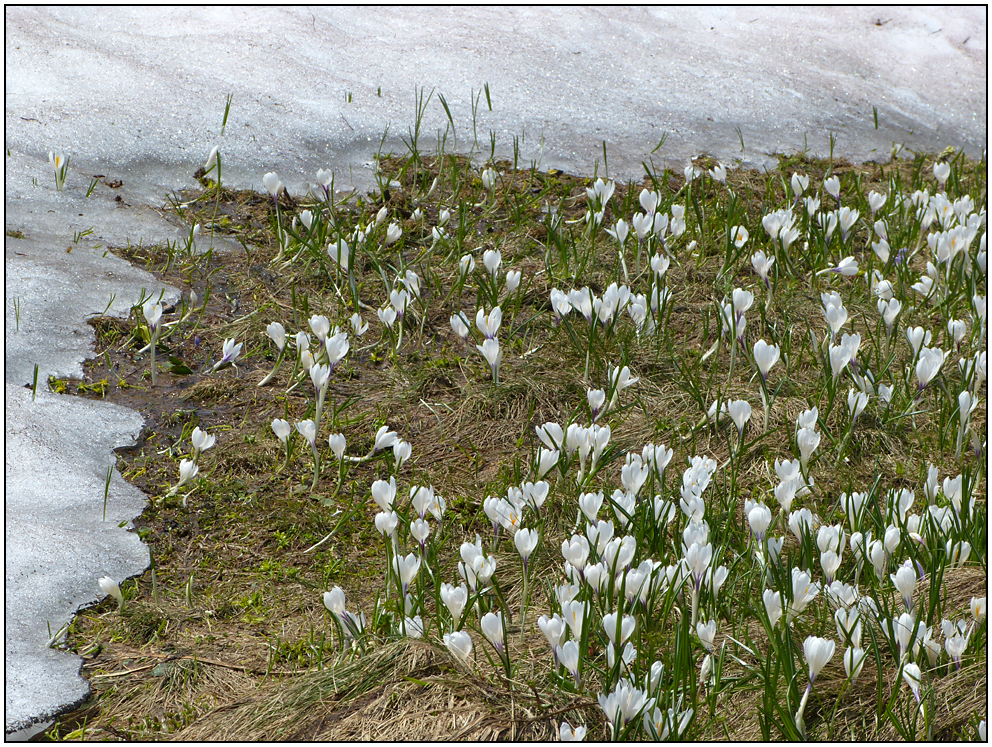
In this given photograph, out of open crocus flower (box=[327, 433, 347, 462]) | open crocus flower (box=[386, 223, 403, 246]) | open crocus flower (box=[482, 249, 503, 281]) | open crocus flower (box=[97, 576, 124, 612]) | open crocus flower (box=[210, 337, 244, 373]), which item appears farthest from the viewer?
open crocus flower (box=[386, 223, 403, 246])

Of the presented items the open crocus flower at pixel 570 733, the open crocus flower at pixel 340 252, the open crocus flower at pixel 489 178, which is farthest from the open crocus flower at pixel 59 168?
the open crocus flower at pixel 570 733

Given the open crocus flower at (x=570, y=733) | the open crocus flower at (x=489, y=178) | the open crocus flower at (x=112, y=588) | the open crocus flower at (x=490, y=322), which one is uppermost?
the open crocus flower at (x=489, y=178)

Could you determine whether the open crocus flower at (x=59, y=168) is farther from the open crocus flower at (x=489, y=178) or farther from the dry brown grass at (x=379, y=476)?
the open crocus flower at (x=489, y=178)

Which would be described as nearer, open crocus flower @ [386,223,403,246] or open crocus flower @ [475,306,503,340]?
open crocus flower @ [475,306,503,340]

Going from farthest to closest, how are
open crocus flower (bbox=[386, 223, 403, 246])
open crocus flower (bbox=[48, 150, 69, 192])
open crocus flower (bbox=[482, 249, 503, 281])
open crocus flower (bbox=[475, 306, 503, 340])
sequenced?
open crocus flower (bbox=[48, 150, 69, 192]) < open crocus flower (bbox=[386, 223, 403, 246]) < open crocus flower (bbox=[482, 249, 503, 281]) < open crocus flower (bbox=[475, 306, 503, 340])

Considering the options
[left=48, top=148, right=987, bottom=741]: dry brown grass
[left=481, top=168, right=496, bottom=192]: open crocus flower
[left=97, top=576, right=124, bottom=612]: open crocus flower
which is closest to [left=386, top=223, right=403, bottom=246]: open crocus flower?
[left=48, top=148, right=987, bottom=741]: dry brown grass

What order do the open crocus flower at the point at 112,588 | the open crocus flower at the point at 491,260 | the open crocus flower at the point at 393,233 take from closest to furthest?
the open crocus flower at the point at 112,588 < the open crocus flower at the point at 491,260 < the open crocus flower at the point at 393,233

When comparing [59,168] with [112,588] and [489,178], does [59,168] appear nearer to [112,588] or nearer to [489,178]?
[489,178]

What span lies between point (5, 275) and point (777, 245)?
338 centimetres

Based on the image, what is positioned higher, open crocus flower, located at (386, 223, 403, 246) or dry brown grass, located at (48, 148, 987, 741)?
open crocus flower, located at (386, 223, 403, 246)

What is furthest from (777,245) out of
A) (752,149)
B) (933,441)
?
(752,149)

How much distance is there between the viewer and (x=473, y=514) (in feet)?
9.47

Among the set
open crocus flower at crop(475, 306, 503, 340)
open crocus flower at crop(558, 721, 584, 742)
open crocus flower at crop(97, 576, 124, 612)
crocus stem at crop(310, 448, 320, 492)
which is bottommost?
open crocus flower at crop(97, 576, 124, 612)

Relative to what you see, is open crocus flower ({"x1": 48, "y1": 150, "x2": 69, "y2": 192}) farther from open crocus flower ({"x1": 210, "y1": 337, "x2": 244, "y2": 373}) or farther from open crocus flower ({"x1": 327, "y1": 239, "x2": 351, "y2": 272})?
open crocus flower ({"x1": 210, "y1": 337, "x2": 244, "y2": 373})
